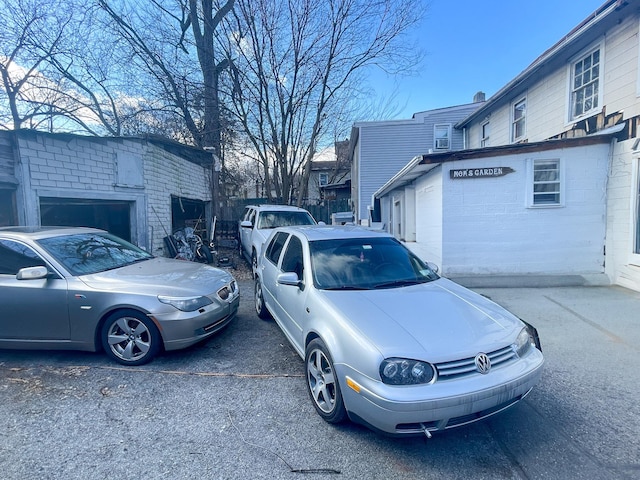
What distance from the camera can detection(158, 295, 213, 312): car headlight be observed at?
3.67m

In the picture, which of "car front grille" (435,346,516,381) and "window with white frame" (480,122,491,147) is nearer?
"car front grille" (435,346,516,381)

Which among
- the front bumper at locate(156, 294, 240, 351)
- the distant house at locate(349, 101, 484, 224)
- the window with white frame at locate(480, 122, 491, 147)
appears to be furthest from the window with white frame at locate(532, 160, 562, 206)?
the distant house at locate(349, 101, 484, 224)

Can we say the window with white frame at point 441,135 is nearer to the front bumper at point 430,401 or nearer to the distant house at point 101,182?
the distant house at point 101,182

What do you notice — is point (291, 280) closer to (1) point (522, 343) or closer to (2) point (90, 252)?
(1) point (522, 343)

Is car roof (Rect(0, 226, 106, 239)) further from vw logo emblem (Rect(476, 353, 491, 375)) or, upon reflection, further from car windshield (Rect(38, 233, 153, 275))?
vw logo emblem (Rect(476, 353, 491, 375))

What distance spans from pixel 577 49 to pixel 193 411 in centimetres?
1049

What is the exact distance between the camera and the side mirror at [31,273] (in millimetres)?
3436

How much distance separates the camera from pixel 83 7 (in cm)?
1241

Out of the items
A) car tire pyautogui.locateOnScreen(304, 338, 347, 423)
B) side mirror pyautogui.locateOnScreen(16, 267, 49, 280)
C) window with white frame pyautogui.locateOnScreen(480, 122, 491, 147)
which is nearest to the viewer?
car tire pyautogui.locateOnScreen(304, 338, 347, 423)

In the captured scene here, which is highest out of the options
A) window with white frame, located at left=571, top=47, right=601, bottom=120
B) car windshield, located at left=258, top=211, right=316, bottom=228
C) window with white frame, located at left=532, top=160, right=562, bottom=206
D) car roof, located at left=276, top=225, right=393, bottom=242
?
window with white frame, located at left=571, top=47, right=601, bottom=120

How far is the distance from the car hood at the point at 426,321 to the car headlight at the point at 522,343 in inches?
2.0

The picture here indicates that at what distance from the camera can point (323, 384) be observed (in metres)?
2.75

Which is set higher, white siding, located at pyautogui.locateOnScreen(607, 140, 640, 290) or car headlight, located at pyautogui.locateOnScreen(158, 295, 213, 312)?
white siding, located at pyautogui.locateOnScreen(607, 140, 640, 290)

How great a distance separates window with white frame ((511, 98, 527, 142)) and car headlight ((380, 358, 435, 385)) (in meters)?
10.7
